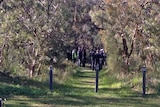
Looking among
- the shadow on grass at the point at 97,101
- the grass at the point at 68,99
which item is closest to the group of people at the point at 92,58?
the grass at the point at 68,99

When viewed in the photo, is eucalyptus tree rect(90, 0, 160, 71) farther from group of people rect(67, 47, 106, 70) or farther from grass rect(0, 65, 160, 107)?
grass rect(0, 65, 160, 107)

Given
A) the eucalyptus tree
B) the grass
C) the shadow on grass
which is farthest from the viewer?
the eucalyptus tree

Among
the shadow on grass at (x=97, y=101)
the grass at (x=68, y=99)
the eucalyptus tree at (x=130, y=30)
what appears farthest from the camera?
the eucalyptus tree at (x=130, y=30)

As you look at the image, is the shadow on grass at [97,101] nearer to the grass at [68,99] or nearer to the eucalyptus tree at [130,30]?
the grass at [68,99]

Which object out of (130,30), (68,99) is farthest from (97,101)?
(130,30)

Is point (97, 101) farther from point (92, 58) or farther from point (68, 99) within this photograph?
point (92, 58)

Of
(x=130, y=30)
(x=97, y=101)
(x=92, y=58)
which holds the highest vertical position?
(x=130, y=30)

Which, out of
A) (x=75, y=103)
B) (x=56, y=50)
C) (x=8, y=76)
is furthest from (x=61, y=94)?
(x=56, y=50)

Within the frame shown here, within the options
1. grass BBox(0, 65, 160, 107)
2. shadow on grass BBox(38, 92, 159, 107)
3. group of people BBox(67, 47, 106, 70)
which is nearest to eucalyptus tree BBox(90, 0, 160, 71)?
group of people BBox(67, 47, 106, 70)

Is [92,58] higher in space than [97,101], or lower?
higher

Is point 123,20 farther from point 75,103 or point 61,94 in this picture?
point 75,103

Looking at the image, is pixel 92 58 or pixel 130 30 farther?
pixel 92 58

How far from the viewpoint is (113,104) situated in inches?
497

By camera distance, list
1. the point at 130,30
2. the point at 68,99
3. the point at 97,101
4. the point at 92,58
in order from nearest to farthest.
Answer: the point at 97,101
the point at 68,99
the point at 130,30
the point at 92,58
